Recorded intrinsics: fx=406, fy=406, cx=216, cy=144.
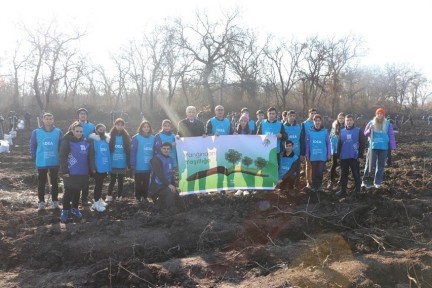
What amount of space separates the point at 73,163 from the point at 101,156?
70 centimetres

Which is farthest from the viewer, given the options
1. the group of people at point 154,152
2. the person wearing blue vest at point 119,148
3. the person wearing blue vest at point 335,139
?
the person wearing blue vest at point 335,139

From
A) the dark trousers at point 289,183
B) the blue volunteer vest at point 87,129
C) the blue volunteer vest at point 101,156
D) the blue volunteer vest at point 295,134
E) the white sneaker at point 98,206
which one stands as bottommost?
the white sneaker at point 98,206

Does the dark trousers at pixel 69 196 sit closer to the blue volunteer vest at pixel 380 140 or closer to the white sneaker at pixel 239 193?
the white sneaker at pixel 239 193

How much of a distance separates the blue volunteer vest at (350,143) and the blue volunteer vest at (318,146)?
37 cm

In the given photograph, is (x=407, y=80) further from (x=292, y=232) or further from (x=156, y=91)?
(x=292, y=232)

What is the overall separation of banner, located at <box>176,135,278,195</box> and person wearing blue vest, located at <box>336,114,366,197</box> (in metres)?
1.40

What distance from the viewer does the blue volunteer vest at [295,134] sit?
8414 millimetres

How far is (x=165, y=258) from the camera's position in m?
5.30

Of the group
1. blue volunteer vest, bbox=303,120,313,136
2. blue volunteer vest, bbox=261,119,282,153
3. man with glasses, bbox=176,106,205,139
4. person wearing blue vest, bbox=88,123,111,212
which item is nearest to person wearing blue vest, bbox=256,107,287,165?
blue volunteer vest, bbox=261,119,282,153

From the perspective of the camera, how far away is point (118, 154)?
791 cm

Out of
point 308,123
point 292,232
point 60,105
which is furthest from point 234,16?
point 292,232

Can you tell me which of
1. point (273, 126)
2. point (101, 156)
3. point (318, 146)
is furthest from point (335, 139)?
point (101, 156)

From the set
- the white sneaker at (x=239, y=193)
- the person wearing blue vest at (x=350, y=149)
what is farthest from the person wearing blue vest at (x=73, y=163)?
the person wearing blue vest at (x=350, y=149)

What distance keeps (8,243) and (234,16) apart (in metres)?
42.8
